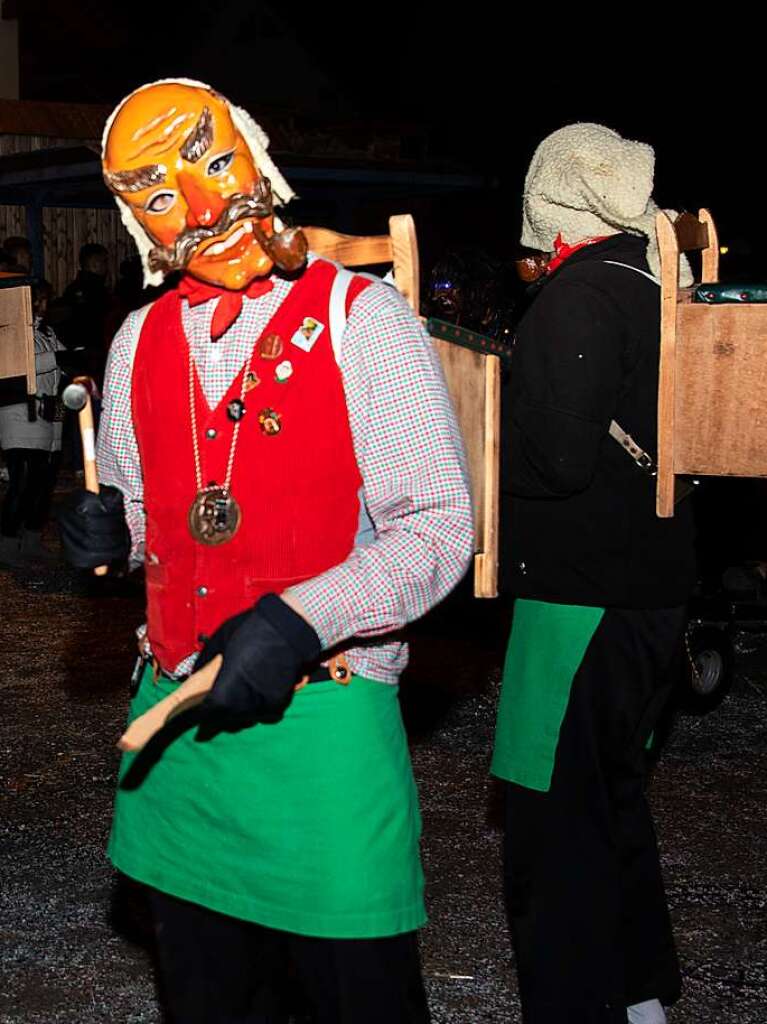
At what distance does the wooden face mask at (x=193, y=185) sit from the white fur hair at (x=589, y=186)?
1.16 metres

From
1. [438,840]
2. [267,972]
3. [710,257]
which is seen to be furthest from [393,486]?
[438,840]

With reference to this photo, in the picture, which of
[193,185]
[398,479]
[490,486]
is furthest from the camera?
[490,486]

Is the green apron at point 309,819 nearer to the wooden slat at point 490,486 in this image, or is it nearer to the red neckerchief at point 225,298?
the wooden slat at point 490,486

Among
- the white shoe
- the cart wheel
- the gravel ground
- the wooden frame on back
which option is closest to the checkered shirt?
the white shoe

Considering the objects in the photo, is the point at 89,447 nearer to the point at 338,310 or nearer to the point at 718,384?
the point at 338,310

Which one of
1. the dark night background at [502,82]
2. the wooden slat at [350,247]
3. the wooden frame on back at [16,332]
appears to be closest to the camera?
the wooden slat at [350,247]

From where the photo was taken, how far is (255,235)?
7.73ft

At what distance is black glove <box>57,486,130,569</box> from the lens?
2525 mm

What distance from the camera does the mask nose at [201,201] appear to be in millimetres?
2352

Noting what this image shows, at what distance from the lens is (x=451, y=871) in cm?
486

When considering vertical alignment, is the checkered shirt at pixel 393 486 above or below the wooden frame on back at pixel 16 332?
below

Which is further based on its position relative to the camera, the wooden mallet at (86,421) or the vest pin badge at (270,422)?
the wooden mallet at (86,421)

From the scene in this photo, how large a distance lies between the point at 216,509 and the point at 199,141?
0.57m

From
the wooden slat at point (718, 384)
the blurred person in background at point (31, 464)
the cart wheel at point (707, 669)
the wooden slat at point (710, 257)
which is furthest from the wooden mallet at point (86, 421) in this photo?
the blurred person in background at point (31, 464)
